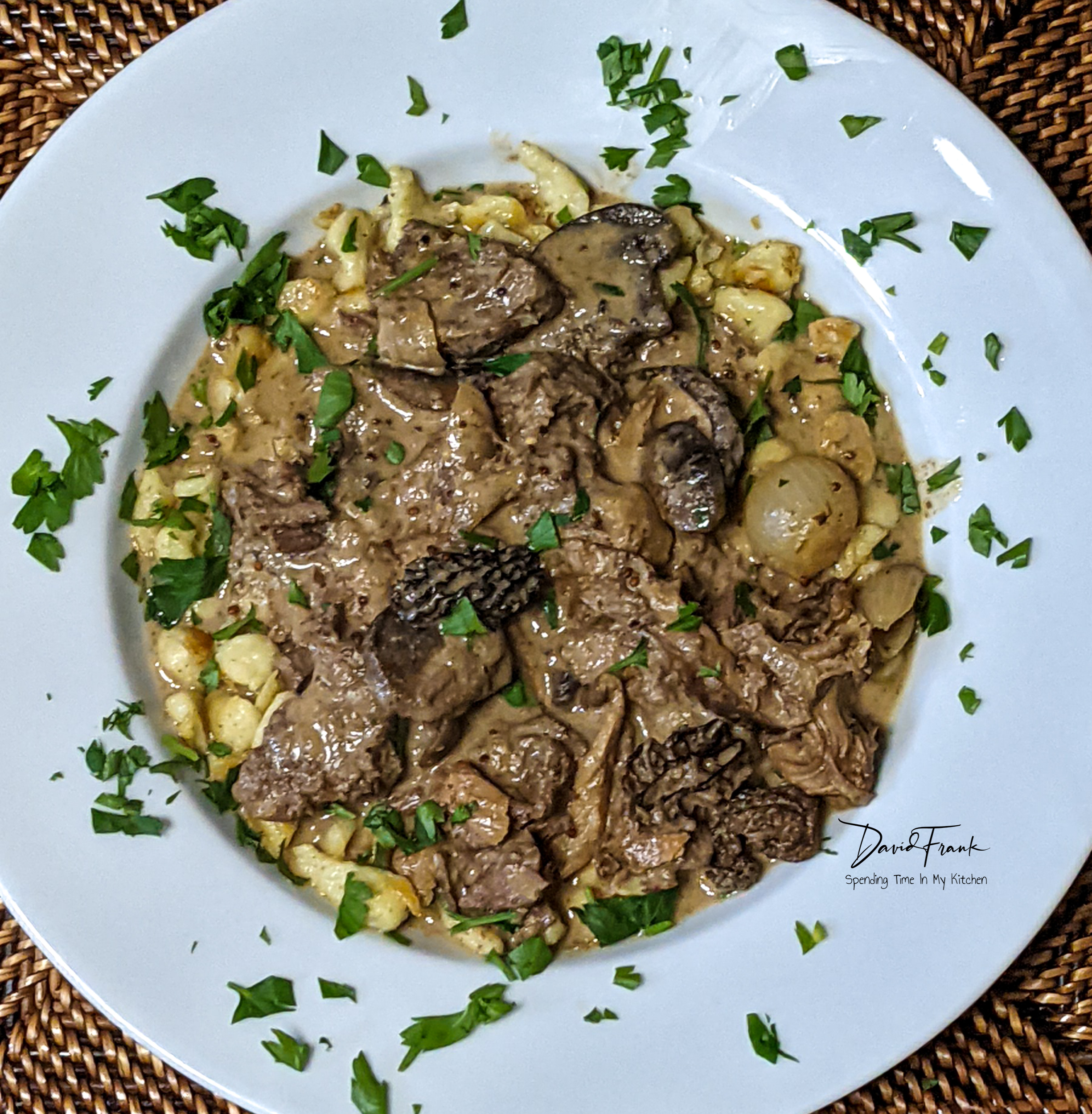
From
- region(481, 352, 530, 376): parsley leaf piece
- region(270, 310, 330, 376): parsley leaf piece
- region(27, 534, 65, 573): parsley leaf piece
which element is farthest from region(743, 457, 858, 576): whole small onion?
region(27, 534, 65, 573): parsley leaf piece

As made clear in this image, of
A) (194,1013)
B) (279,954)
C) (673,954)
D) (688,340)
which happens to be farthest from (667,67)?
(194,1013)

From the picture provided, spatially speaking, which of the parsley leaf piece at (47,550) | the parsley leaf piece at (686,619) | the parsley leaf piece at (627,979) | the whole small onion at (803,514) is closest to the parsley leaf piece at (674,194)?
the whole small onion at (803,514)

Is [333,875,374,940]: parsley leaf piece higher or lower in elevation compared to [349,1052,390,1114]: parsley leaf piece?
higher

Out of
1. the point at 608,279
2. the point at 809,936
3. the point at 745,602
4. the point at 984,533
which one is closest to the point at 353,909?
the point at 809,936

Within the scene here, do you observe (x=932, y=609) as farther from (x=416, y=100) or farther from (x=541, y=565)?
(x=416, y=100)

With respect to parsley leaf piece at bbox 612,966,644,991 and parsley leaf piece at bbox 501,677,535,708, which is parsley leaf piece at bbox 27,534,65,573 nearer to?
parsley leaf piece at bbox 501,677,535,708

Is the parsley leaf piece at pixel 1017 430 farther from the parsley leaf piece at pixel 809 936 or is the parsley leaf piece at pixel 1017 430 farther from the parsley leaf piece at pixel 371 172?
the parsley leaf piece at pixel 371 172
